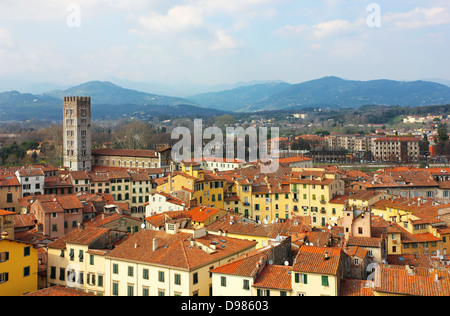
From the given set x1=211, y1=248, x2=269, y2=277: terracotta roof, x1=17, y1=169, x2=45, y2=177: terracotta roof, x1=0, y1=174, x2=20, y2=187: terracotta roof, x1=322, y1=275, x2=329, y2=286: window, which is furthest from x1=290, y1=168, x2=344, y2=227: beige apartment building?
x1=0, y1=174, x2=20, y2=187: terracotta roof

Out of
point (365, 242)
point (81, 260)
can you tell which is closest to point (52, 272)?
point (81, 260)

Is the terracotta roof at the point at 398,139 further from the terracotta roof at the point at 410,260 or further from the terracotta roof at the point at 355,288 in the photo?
the terracotta roof at the point at 355,288

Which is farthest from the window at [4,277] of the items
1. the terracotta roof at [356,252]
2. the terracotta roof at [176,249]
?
the terracotta roof at [356,252]

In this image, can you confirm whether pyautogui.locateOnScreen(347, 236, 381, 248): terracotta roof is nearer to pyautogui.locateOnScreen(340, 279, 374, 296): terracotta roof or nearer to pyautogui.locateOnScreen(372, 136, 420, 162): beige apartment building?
pyautogui.locateOnScreen(340, 279, 374, 296): terracotta roof

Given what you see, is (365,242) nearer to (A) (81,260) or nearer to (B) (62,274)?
(A) (81,260)

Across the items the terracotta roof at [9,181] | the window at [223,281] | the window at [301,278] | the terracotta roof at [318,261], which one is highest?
the terracotta roof at [9,181]
